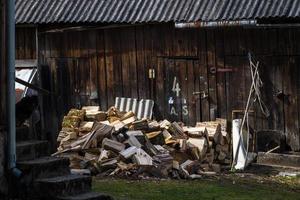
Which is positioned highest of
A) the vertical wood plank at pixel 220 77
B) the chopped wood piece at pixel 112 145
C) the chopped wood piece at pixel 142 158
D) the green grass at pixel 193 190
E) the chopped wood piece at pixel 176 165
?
the vertical wood plank at pixel 220 77

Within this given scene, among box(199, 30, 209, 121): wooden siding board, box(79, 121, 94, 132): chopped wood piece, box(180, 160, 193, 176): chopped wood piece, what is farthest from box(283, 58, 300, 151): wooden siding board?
box(79, 121, 94, 132): chopped wood piece

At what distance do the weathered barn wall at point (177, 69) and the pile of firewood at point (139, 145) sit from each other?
757mm

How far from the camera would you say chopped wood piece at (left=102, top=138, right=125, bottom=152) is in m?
A: 12.2

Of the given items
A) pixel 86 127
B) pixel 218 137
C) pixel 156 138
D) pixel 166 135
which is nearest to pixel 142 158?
pixel 156 138

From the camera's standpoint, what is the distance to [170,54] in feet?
46.9

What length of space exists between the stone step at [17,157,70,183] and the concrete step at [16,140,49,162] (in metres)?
0.12

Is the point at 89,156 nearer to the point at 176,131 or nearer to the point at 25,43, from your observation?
the point at 176,131

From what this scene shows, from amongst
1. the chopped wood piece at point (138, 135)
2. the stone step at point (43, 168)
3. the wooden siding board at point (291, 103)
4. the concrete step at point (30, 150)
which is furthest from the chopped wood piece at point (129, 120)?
the stone step at point (43, 168)

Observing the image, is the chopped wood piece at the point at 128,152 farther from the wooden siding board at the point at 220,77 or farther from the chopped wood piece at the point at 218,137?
the wooden siding board at the point at 220,77

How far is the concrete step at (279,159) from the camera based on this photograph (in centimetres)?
1277

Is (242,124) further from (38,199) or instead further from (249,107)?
(38,199)

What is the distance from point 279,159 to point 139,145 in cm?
308

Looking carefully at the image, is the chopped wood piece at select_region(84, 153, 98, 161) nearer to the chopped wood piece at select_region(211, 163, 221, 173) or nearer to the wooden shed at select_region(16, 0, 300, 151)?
the chopped wood piece at select_region(211, 163, 221, 173)

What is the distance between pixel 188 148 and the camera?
41.5 feet
